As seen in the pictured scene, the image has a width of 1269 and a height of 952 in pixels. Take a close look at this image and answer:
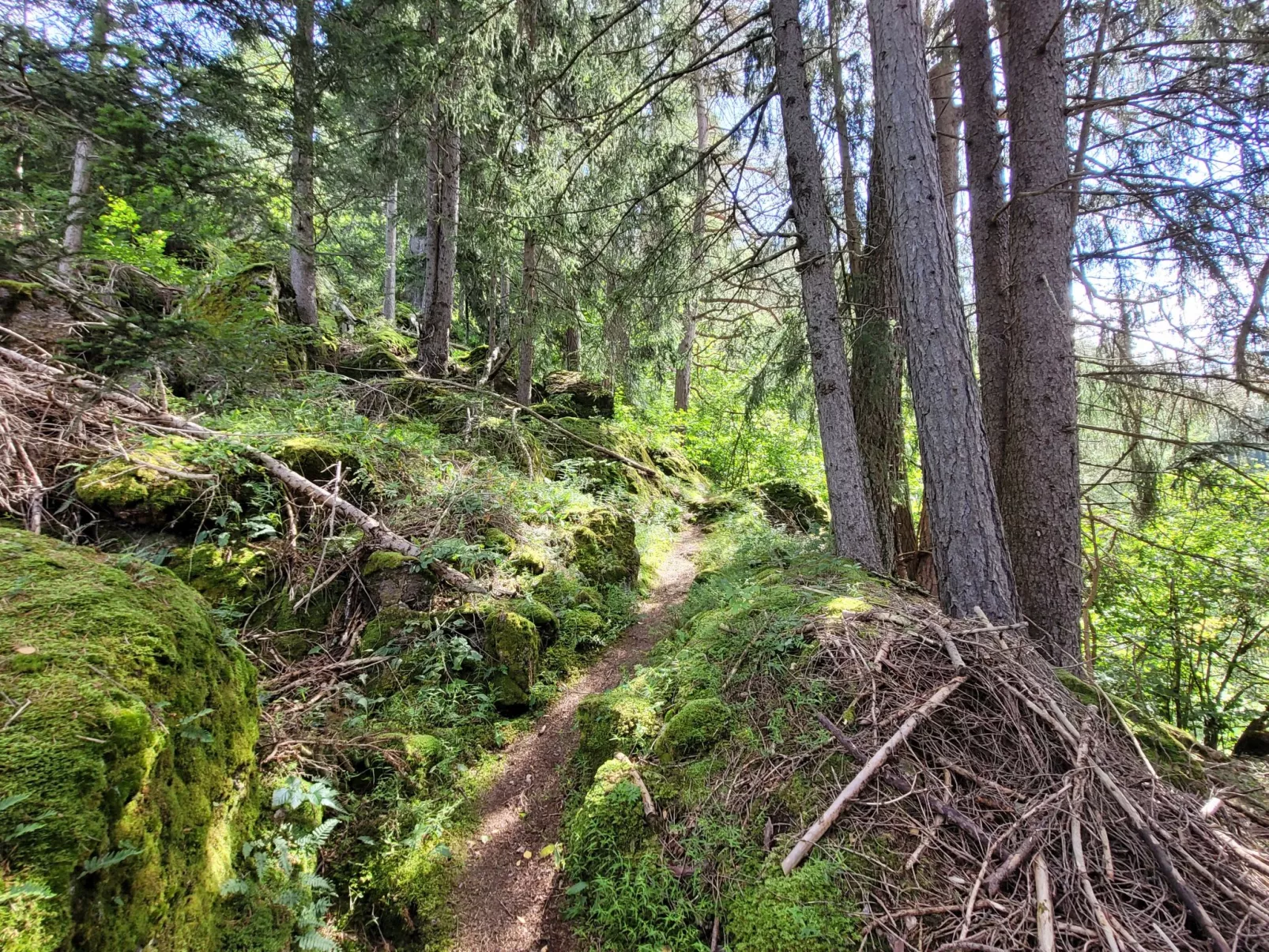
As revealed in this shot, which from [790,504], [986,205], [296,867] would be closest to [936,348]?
[986,205]

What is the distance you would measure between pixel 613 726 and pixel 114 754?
8.93 ft

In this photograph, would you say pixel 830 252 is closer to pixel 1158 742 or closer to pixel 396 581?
pixel 1158 742

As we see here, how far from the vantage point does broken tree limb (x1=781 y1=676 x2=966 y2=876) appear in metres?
2.48

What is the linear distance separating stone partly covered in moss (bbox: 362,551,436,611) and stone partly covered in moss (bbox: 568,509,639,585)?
6.41ft

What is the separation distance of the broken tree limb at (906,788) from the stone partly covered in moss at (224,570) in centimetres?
445

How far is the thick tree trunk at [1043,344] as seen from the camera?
4863 mm

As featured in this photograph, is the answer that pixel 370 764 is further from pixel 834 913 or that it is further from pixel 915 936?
pixel 915 936

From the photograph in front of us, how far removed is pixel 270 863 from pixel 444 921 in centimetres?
97

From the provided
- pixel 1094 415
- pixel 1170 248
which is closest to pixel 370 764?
pixel 1170 248

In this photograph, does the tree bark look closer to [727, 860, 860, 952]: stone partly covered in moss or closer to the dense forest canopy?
the dense forest canopy

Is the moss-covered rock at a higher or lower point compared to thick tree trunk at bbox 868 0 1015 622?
lower

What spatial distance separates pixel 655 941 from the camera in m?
2.54

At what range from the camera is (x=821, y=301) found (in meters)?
5.62

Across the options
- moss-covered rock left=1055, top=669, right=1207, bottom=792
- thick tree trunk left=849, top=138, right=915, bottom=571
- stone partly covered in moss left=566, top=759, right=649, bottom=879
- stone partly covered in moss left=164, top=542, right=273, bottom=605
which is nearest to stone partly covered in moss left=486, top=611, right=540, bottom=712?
stone partly covered in moss left=566, top=759, right=649, bottom=879
